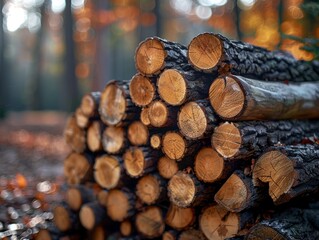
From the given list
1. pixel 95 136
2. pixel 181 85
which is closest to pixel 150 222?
pixel 95 136

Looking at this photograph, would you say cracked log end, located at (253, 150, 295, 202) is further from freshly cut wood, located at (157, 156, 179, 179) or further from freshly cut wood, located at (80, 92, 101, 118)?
freshly cut wood, located at (80, 92, 101, 118)

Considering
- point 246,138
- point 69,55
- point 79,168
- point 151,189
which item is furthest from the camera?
point 69,55

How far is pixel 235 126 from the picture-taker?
128 inches

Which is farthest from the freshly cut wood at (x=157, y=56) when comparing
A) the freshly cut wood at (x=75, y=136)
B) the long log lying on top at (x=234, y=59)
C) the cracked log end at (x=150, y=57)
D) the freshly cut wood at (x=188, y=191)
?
the freshly cut wood at (x=75, y=136)

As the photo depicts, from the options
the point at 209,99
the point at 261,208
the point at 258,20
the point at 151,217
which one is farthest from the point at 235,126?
the point at 258,20

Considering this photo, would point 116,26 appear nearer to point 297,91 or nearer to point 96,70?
point 96,70

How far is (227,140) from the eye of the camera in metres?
3.26

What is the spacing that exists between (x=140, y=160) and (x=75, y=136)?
45.5 inches

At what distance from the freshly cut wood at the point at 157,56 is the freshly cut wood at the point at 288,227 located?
161 cm

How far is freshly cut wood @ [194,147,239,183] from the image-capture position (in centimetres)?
335

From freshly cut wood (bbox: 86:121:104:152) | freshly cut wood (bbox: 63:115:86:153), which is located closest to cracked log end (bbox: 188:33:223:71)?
freshly cut wood (bbox: 86:121:104:152)

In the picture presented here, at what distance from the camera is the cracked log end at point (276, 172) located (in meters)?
3.07

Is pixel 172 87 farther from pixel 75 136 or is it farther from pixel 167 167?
pixel 75 136

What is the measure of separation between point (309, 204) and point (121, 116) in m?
2.02
